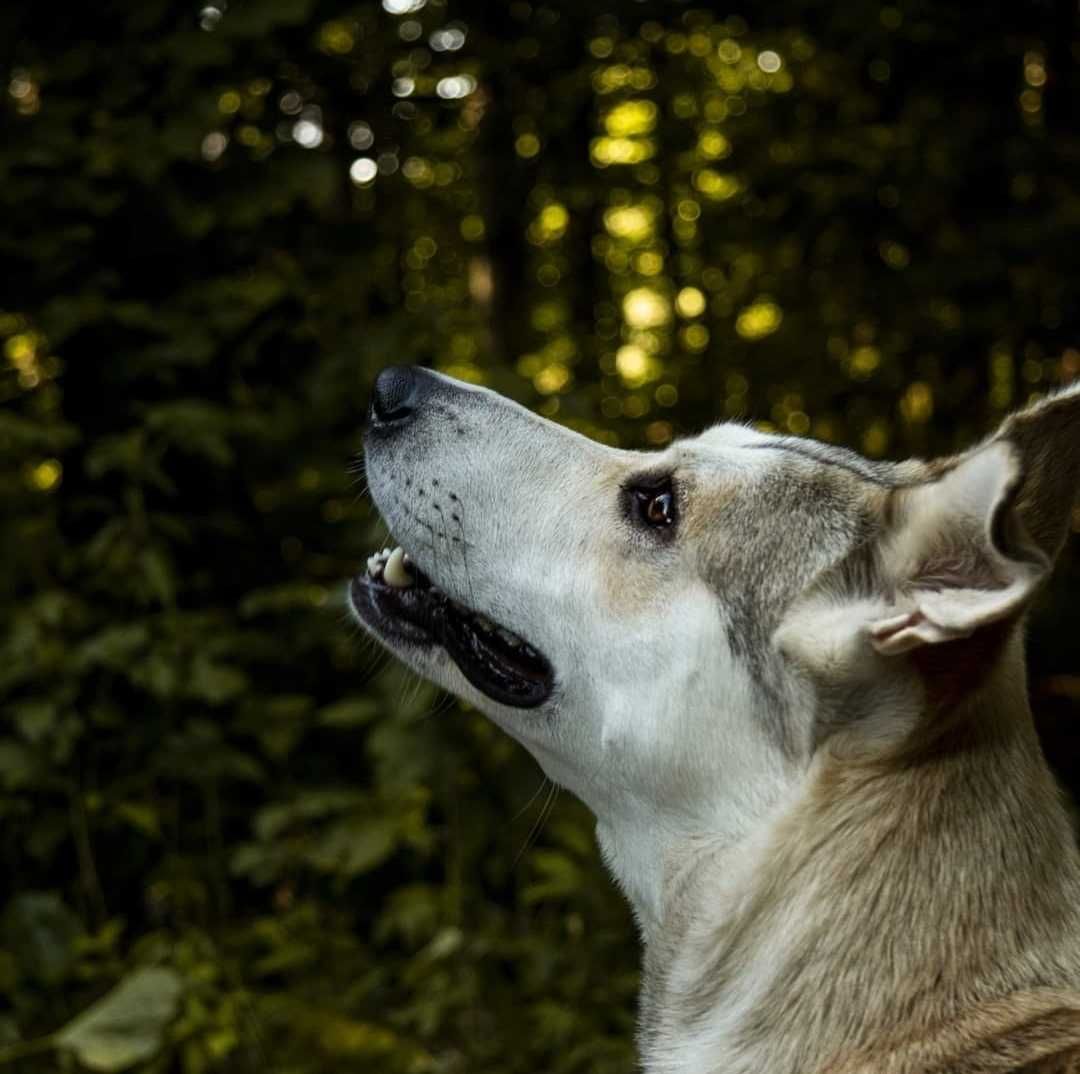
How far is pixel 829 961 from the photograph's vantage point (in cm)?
213

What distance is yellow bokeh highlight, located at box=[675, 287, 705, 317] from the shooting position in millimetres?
8281

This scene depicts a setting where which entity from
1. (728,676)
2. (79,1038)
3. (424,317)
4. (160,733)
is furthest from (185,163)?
(728,676)

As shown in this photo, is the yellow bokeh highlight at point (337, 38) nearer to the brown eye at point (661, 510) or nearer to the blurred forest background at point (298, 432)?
the blurred forest background at point (298, 432)

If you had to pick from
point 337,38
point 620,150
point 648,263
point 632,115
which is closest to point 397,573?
point 337,38

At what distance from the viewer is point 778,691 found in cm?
232

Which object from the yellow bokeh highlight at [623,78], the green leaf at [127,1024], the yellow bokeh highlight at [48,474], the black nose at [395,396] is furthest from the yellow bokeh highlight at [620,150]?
the green leaf at [127,1024]

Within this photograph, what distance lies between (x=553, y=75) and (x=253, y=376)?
1.73 m

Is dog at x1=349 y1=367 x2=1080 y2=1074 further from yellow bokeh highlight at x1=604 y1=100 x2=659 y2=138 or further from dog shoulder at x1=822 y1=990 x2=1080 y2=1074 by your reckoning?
yellow bokeh highlight at x1=604 y1=100 x2=659 y2=138

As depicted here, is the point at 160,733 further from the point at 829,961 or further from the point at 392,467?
the point at 829,961

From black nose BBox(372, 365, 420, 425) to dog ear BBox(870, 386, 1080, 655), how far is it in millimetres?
1055

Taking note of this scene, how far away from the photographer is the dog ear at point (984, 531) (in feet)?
5.82

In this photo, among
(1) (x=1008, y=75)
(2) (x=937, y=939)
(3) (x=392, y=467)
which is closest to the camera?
(2) (x=937, y=939)

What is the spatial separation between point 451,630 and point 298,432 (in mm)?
1997

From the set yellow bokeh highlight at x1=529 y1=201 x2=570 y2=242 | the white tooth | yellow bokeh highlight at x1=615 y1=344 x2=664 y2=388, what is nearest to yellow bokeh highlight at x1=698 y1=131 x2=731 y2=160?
yellow bokeh highlight at x1=529 y1=201 x2=570 y2=242
